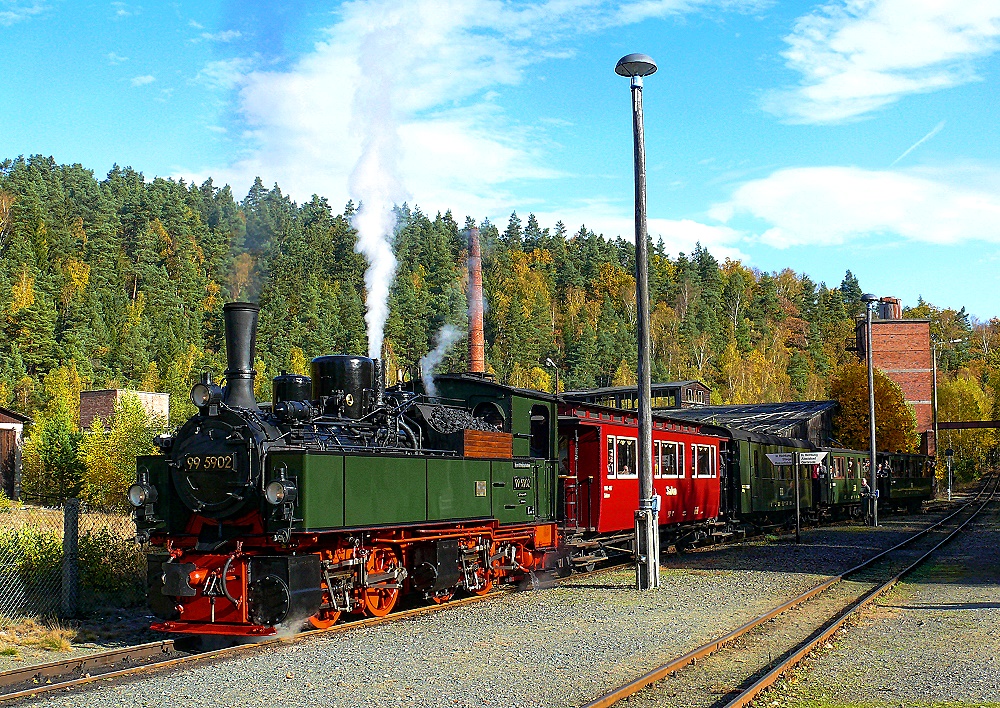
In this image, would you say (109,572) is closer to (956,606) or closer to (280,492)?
(280,492)

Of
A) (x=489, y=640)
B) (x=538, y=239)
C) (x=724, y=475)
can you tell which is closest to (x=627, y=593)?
(x=489, y=640)

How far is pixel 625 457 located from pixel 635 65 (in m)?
7.10

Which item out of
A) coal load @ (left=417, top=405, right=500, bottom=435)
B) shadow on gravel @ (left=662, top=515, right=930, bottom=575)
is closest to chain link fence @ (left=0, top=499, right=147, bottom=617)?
coal load @ (left=417, top=405, right=500, bottom=435)

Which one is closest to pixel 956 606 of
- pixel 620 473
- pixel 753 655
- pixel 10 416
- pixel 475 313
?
pixel 753 655

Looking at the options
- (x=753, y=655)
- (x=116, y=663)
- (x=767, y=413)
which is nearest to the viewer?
(x=116, y=663)

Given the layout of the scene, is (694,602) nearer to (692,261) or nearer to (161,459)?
(161,459)

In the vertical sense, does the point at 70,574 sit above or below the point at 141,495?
below

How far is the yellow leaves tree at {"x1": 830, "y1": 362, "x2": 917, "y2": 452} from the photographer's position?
5691cm

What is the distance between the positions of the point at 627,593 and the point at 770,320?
102 meters

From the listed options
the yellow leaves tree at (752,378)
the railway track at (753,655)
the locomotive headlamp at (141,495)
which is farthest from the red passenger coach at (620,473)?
the yellow leaves tree at (752,378)

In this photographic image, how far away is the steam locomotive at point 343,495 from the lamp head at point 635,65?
192 inches

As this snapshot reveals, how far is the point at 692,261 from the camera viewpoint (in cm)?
11494

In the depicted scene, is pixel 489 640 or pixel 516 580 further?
pixel 516 580

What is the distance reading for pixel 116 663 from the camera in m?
8.95
